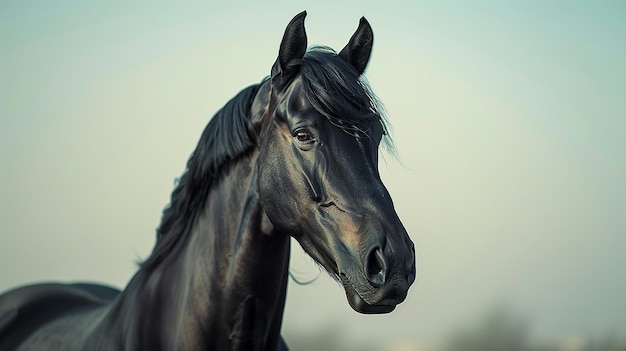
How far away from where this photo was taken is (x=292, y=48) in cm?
305

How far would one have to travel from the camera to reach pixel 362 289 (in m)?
2.57

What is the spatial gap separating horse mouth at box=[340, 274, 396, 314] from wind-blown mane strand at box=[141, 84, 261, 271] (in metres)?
0.76

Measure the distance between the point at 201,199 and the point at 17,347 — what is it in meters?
1.62

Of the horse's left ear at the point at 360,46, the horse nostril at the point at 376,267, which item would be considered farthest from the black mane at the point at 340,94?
the horse nostril at the point at 376,267

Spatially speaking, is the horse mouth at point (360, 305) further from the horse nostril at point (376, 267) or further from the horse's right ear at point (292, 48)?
the horse's right ear at point (292, 48)

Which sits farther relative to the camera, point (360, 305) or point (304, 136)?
point (304, 136)

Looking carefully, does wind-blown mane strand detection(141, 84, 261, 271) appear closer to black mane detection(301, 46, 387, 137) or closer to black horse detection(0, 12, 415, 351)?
black horse detection(0, 12, 415, 351)

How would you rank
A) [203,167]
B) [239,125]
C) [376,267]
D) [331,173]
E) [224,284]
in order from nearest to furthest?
[376,267], [331,173], [224,284], [239,125], [203,167]

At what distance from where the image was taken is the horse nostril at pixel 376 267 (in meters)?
2.49

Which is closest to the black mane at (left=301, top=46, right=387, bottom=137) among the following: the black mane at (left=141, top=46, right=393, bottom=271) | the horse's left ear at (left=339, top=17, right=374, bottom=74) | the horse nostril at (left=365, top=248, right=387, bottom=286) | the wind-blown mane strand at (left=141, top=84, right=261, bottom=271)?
the black mane at (left=141, top=46, right=393, bottom=271)

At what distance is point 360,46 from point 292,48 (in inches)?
12.8

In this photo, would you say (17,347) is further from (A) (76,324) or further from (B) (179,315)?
(B) (179,315)

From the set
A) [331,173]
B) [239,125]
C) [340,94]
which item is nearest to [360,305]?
[331,173]

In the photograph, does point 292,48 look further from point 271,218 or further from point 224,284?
point 224,284
